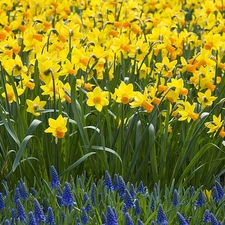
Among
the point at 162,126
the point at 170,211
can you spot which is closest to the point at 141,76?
the point at 162,126

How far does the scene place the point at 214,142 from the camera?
3.77 metres

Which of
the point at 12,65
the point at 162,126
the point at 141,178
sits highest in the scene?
the point at 12,65

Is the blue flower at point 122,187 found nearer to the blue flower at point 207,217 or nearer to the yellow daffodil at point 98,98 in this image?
the blue flower at point 207,217

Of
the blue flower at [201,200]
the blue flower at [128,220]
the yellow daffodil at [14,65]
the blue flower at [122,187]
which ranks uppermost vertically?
the yellow daffodil at [14,65]

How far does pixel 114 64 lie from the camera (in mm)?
4520

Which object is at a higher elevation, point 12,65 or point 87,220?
point 12,65

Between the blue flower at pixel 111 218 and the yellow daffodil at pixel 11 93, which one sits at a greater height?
the yellow daffodil at pixel 11 93

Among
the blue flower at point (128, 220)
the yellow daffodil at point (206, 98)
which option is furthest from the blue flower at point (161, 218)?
the yellow daffodil at point (206, 98)

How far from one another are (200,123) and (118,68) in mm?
912

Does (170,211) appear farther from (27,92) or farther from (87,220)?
(27,92)

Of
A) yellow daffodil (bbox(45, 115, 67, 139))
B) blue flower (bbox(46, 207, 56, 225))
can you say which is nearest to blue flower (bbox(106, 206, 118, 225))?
blue flower (bbox(46, 207, 56, 225))

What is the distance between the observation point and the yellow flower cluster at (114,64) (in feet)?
12.0

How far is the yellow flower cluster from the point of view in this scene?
365 cm

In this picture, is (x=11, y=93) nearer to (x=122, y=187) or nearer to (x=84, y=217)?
(x=122, y=187)
